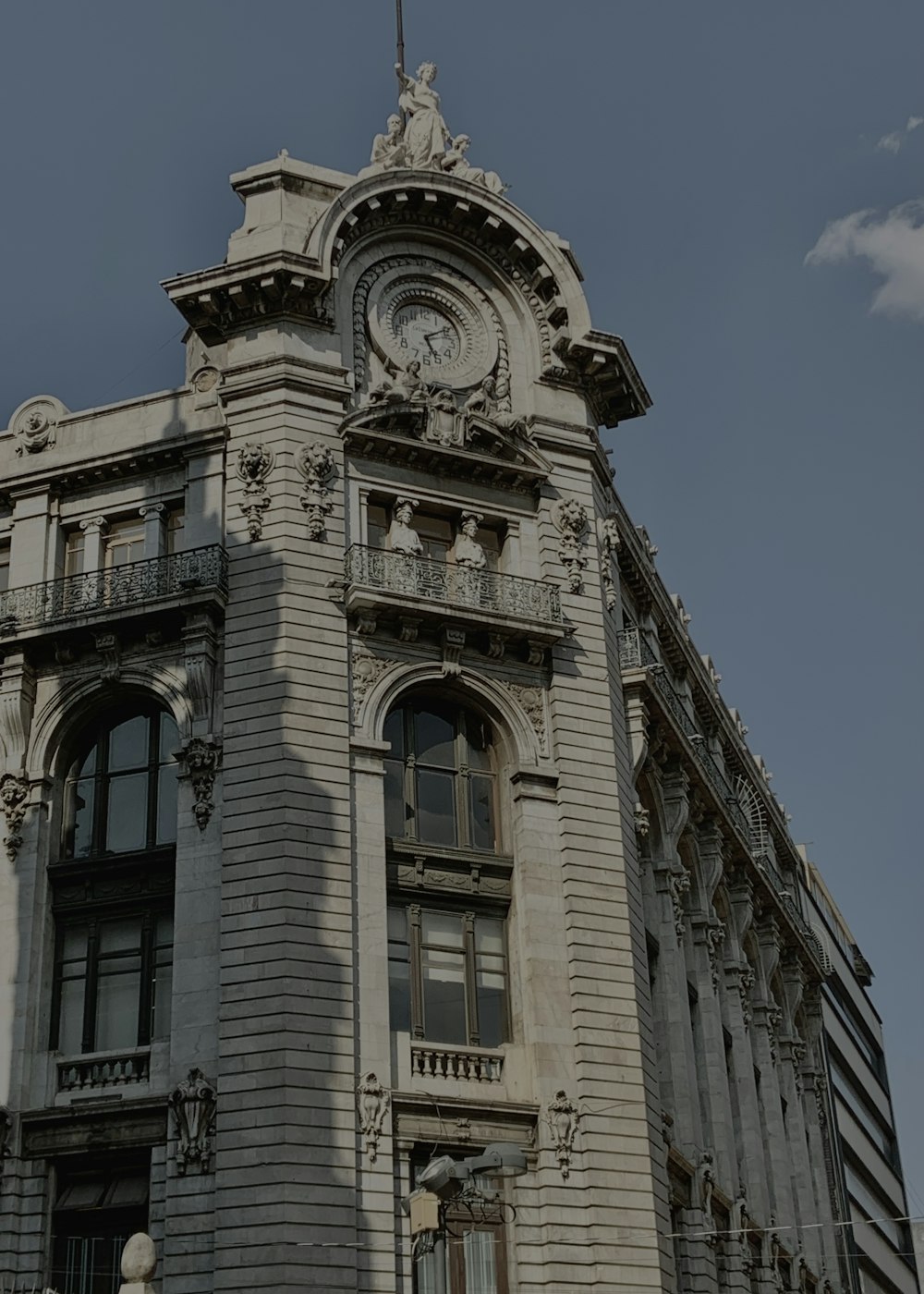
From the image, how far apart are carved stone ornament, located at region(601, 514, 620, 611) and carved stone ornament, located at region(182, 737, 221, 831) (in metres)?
11.2

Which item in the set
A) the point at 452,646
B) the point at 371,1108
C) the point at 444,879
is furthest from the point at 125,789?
the point at 371,1108

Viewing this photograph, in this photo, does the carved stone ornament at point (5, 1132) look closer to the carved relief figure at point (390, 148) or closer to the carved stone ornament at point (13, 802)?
the carved stone ornament at point (13, 802)

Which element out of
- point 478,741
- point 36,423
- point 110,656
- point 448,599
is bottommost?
point 478,741

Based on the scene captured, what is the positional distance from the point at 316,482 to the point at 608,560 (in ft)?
26.8

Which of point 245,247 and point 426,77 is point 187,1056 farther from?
point 426,77

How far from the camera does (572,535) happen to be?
43562 mm

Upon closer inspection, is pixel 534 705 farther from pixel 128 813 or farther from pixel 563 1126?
pixel 563 1126

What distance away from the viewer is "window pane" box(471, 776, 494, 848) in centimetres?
4022

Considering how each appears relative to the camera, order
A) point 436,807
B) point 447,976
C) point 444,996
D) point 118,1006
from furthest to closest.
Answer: point 436,807
point 447,976
point 444,996
point 118,1006

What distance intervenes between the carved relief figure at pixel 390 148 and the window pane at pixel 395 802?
15.1 metres

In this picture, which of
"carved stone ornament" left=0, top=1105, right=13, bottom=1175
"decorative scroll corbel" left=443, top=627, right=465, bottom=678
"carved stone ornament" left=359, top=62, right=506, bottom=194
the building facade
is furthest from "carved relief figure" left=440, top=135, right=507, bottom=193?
the building facade

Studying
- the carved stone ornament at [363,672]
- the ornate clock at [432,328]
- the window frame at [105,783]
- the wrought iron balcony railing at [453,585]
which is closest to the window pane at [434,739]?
the carved stone ornament at [363,672]

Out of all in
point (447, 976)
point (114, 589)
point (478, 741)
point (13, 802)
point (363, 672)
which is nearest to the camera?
point (447, 976)

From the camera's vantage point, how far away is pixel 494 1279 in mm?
35812
